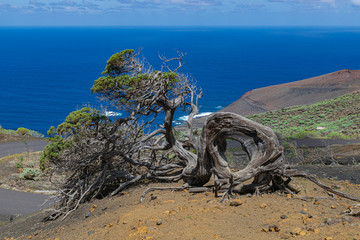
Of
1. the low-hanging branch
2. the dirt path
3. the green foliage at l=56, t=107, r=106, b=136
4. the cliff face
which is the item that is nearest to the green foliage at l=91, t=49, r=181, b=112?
the low-hanging branch

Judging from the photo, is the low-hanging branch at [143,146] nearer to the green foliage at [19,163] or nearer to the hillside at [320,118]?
the green foliage at [19,163]

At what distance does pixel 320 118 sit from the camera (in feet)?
137

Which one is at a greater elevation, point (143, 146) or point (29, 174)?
point (143, 146)

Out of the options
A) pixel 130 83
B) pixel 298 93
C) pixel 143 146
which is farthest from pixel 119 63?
pixel 298 93

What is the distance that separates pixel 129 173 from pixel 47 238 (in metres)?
3.67

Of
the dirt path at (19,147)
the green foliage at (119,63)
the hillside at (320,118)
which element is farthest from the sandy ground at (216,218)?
the hillside at (320,118)

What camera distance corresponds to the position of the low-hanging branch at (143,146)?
10055mm

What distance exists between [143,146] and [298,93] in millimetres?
54569

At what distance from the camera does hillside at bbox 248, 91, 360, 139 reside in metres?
34.0

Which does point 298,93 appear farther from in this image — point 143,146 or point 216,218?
point 216,218

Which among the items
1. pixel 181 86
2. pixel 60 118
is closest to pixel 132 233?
pixel 181 86

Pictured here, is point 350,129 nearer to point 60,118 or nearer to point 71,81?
point 60,118

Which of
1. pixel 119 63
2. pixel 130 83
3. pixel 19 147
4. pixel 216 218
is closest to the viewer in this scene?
pixel 216 218

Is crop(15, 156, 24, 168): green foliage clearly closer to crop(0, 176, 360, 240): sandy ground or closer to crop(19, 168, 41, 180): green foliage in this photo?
crop(19, 168, 41, 180): green foliage
